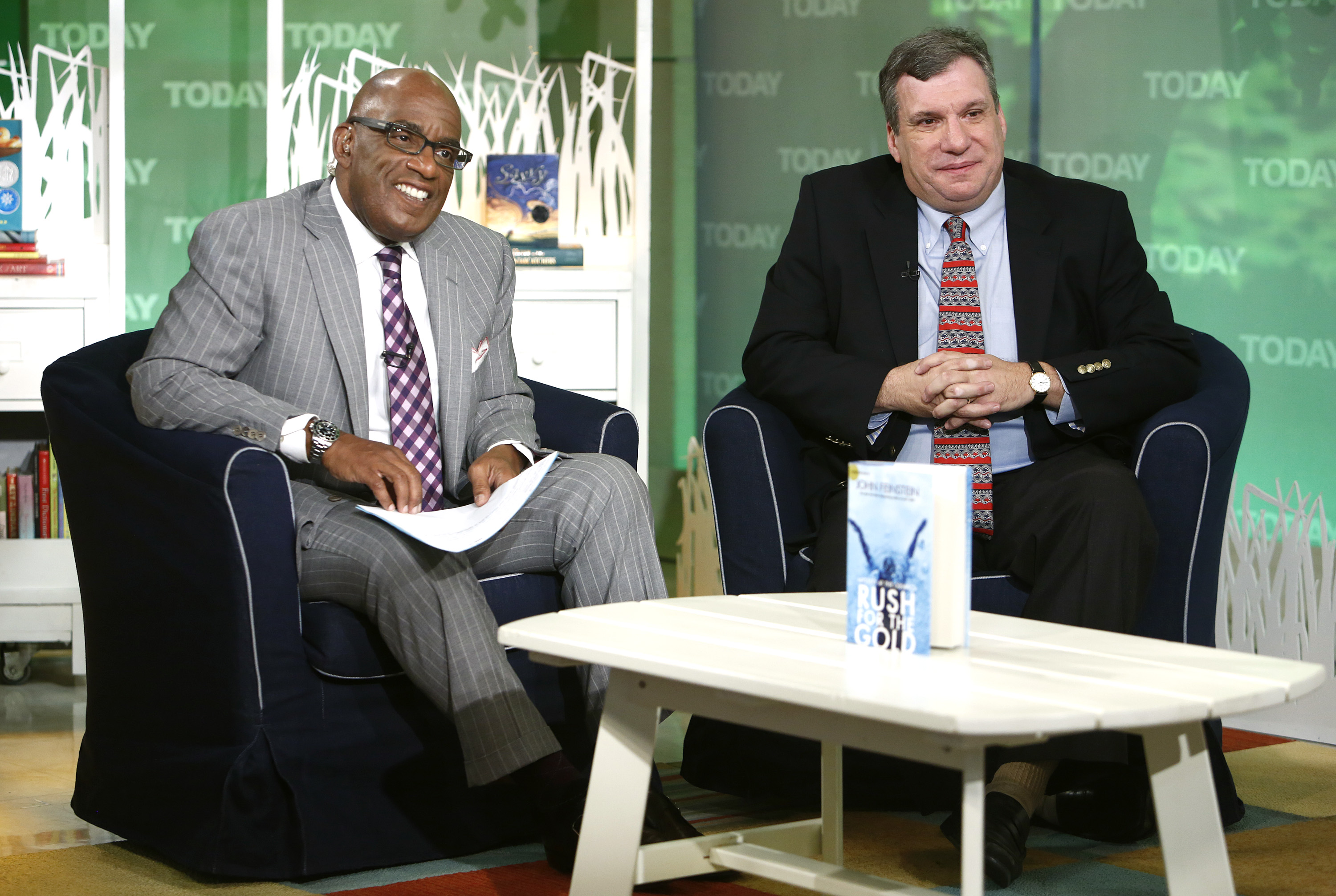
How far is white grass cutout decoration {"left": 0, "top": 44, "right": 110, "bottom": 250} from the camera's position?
12.3 feet

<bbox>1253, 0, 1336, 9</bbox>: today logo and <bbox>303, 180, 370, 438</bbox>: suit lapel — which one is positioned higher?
<bbox>1253, 0, 1336, 9</bbox>: today logo

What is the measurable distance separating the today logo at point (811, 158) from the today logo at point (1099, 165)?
2.05ft

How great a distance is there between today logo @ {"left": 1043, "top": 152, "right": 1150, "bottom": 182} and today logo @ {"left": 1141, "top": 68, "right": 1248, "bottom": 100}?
0.16 m

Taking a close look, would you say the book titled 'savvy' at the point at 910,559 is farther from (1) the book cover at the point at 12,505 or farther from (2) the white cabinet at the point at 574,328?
(1) the book cover at the point at 12,505

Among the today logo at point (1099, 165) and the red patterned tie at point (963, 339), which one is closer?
the red patterned tie at point (963, 339)

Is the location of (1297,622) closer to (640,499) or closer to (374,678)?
(640,499)

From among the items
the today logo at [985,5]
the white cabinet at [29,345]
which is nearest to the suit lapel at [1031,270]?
the today logo at [985,5]

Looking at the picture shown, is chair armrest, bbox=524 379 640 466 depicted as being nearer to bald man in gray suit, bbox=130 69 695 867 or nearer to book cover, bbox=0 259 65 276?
bald man in gray suit, bbox=130 69 695 867

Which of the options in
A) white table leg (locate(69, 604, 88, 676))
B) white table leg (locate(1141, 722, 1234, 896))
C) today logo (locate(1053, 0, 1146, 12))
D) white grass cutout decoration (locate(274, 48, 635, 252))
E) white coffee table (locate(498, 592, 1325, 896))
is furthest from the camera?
today logo (locate(1053, 0, 1146, 12))

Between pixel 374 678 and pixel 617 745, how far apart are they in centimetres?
61

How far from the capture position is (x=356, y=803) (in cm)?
223

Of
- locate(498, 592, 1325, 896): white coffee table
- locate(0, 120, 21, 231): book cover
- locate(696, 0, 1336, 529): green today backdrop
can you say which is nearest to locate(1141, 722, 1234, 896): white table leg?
locate(498, 592, 1325, 896): white coffee table

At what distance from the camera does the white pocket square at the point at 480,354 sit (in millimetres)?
2684

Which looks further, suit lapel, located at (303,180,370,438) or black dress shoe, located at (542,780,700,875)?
suit lapel, located at (303,180,370,438)
